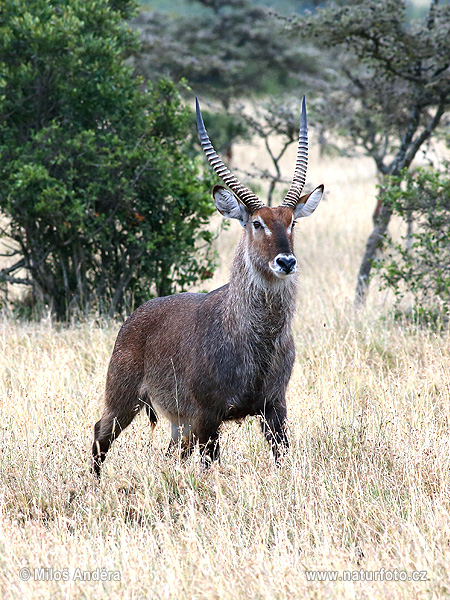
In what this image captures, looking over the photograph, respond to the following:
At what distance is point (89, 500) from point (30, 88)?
5326 mm

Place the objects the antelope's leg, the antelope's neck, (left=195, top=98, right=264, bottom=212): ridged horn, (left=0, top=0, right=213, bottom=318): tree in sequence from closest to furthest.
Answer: the antelope's neck, (left=195, top=98, right=264, bottom=212): ridged horn, the antelope's leg, (left=0, top=0, right=213, bottom=318): tree

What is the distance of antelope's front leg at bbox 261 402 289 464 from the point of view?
4449 millimetres

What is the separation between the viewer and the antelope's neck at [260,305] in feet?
15.0

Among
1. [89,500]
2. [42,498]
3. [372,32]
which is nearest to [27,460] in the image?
[42,498]

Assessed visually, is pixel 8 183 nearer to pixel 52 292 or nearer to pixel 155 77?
pixel 52 292

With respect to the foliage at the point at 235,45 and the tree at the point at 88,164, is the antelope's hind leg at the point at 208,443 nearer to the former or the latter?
the tree at the point at 88,164

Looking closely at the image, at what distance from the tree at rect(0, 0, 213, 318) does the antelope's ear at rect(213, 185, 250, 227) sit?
3136mm

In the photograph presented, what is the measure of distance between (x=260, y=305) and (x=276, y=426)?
719 millimetres

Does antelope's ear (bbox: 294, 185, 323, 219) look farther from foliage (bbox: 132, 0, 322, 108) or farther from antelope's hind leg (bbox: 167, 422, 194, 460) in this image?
foliage (bbox: 132, 0, 322, 108)

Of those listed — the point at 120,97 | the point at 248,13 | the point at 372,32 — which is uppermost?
the point at 248,13

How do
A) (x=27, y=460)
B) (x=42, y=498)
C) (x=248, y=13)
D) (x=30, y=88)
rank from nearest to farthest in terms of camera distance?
1. (x=42, y=498)
2. (x=27, y=460)
3. (x=30, y=88)
4. (x=248, y=13)

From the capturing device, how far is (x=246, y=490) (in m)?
4.09

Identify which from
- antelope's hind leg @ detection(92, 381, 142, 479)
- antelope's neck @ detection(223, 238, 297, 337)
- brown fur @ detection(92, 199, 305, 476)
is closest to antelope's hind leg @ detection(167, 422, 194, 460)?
brown fur @ detection(92, 199, 305, 476)

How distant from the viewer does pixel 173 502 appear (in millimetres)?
4184
